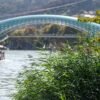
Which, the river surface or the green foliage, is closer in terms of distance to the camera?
the green foliage

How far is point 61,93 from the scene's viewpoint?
13383 millimetres

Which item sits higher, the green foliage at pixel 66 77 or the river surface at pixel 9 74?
the green foliage at pixel 66 77

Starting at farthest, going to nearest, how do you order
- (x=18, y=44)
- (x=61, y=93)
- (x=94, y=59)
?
(x=18, y=44), (x=94, y=59), (x=61, y=93)

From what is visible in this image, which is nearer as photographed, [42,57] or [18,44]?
[42,57]

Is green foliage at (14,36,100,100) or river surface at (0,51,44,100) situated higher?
green foliage at (14,36,100,100)

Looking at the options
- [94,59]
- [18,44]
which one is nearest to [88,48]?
[94,59]

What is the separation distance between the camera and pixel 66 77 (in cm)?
1389

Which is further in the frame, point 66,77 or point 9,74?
point 9,74

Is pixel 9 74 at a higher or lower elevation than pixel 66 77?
lower

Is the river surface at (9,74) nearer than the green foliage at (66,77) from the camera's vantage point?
No

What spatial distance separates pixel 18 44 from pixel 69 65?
14417 centimetres

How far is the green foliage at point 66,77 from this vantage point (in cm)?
1369

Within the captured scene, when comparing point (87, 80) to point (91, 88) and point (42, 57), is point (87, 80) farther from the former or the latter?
point (42, 57)

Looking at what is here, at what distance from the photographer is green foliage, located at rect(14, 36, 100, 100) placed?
13.7 meters
